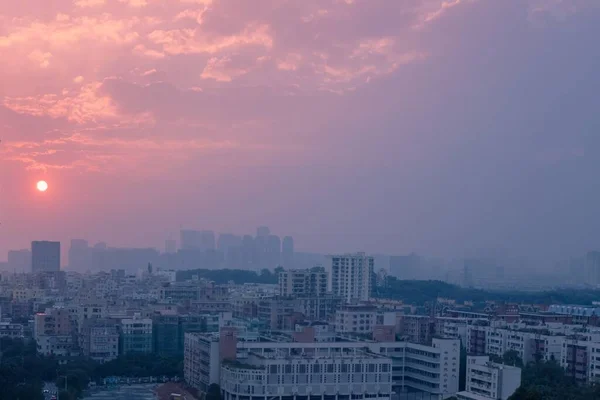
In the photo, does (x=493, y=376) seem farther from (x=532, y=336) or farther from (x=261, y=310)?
(x=261, y=310)

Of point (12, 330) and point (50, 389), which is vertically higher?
point (12, 330)

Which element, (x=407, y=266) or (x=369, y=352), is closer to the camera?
(x=369, y=352)

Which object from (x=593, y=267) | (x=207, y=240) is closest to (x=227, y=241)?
(x=207, y=240)

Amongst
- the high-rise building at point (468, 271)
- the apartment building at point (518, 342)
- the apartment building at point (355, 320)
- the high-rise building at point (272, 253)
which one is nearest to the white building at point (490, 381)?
the apartment building at point (518, 342)

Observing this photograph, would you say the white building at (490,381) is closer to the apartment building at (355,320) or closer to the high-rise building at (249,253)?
the apartment building at (355,320)

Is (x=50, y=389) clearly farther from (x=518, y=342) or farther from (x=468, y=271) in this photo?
(x=468, y=271)

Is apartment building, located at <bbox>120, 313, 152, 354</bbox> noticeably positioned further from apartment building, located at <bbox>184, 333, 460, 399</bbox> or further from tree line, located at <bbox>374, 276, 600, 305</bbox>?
tree line, located at <bbox>374, 276, 600, 305</bbox>
